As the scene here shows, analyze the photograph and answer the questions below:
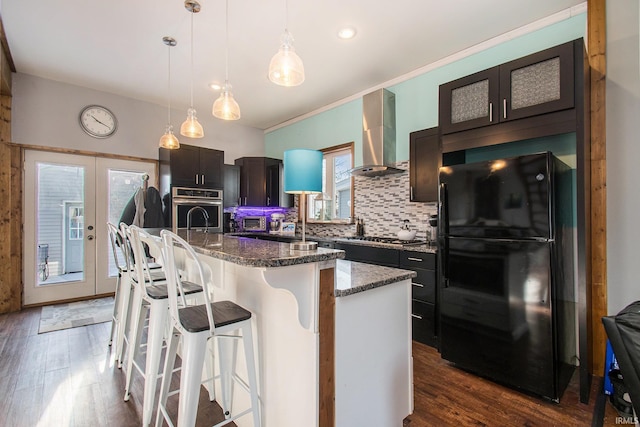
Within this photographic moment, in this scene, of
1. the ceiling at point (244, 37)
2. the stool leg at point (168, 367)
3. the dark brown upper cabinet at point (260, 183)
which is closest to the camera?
the stool leg at point (168, 367)

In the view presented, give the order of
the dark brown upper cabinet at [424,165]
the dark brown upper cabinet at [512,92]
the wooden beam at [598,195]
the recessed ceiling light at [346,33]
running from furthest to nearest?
the dark brown upper cabinet at [424,165] → the recessed ceiling light at [346,33] → the wooden beam at [598,195] → the dark brown upper cabinet at [512,92]

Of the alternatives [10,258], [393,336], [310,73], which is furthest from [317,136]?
[10,258]

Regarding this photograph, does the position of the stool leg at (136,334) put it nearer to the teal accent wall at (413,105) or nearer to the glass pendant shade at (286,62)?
the glass pendant shade at (286,62)

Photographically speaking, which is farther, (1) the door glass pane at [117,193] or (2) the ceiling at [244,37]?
(1) the door glass pane at [117,193]

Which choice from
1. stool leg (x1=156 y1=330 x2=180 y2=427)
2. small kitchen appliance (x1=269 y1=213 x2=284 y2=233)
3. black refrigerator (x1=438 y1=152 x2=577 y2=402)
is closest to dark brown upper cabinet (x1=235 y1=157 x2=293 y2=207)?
small kitchen appliance (x1=269 y1=213 x2=284 y2=233)

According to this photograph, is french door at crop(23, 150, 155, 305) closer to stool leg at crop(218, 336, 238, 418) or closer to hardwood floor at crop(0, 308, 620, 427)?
hardwood floor at crop(0, 308, 620, 427)

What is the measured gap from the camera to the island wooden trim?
129cm

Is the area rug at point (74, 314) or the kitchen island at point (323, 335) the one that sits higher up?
the kitchen island at point (323, 335)

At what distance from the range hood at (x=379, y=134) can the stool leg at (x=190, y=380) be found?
2.78 metres

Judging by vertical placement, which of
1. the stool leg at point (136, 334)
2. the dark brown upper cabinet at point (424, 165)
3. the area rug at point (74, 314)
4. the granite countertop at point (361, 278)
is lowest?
the area rug at point (74, 314)

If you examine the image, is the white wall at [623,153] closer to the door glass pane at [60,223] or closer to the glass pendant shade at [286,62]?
the glass pendant shade at [286,62]

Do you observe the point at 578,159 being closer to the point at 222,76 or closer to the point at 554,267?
the point at 554,267

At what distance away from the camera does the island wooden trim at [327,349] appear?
1293mm

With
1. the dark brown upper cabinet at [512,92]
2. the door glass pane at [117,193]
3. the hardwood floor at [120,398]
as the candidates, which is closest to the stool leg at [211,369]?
the hardwood floor at [120,398]
